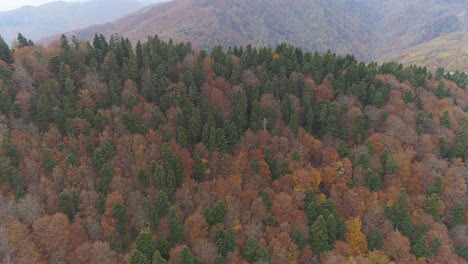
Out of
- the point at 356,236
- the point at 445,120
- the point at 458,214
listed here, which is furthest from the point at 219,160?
the point at 445,120

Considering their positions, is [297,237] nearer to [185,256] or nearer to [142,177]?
[185,256]

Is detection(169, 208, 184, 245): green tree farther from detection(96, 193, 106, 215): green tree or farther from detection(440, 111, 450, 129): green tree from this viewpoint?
detection(440, 111, 450, 129): green tree

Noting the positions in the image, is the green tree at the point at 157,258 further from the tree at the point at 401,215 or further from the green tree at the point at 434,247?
the green tree at the point at 434,247

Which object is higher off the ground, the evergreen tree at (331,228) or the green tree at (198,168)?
the green tree at (198,168)

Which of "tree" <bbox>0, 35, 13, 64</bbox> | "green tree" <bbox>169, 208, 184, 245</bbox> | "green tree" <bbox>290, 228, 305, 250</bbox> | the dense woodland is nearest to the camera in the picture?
"green tree" <bbox>169, 208, 184, 245</bbox>

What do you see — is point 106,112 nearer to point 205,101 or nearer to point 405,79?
point 205,101

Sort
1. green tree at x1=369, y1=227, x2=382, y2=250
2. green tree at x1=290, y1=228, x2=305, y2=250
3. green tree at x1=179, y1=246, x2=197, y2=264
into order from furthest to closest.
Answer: green tree at x1=369, y1=227, x2=382, y2=250, green tree at x1=290, y1=228, x2=305, y2=250, green tree at x1=179, y1=246, x2=197, y2=264

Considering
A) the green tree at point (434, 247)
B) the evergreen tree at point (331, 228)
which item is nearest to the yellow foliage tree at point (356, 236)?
the evergreen tree at point (331, 228)

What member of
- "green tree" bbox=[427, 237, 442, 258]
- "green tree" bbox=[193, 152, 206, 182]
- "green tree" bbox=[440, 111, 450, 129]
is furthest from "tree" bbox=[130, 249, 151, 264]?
"green tree" bbox=[440, 111, 450, 129]

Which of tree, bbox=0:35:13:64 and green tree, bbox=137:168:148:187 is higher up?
tree, bbox=0:35:13:64
